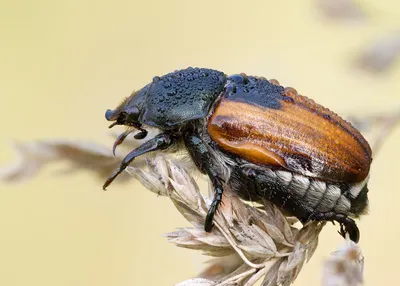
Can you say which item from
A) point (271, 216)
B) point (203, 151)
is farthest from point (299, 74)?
point (271, 216)

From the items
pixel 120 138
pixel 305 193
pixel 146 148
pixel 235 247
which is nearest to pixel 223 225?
pixel 235 247

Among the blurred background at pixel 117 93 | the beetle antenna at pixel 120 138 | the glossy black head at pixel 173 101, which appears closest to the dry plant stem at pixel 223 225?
the beetle antenna at pixel 120 138

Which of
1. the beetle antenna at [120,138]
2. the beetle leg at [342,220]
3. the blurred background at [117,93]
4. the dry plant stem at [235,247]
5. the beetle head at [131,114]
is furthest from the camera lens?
the blurred background at [117,93]

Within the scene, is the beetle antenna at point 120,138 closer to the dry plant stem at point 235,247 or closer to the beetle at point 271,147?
the beetle at point 271,147

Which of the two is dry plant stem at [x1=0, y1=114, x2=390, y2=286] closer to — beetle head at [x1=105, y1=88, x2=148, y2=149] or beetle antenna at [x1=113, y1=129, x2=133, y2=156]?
beetle antenna at [x1=113, y1=129, x2=133, y2=156]

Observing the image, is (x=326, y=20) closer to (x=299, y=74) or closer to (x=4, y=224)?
(x=299, y=74)

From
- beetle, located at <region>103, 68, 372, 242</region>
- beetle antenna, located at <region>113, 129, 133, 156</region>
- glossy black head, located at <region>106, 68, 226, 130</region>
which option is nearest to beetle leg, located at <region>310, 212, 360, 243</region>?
beetle, located at <region>103, 68, 372, 242</region>
